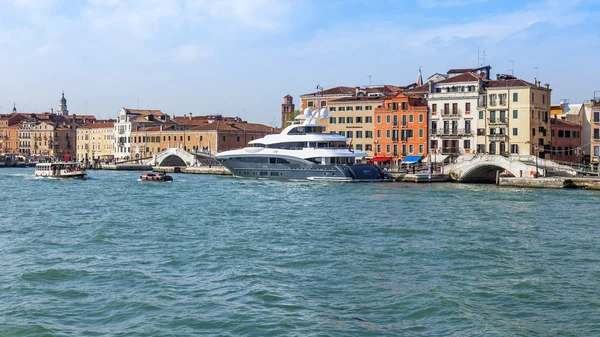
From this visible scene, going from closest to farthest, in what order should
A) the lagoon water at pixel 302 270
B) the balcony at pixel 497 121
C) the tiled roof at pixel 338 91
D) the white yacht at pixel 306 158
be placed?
1. the lagoon water at pixel 302 270
2. the white yacht at pixel 306 158
3. the balcony at pixel 497 121
4. the tiled roof at pixel 338 91

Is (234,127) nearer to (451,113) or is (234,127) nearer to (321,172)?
(451,113)

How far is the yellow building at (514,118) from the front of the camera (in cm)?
5831

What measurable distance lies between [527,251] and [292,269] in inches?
268

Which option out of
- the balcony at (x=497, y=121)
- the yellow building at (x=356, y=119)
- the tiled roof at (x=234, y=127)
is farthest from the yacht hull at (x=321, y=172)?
the tiled roof at (x=234, y=127)

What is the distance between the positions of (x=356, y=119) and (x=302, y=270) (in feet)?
167

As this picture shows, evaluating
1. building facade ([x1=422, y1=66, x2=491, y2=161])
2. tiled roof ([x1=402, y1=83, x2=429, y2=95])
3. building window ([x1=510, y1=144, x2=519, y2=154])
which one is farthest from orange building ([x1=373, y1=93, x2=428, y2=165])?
building window ([x1=510, y1=144, x2=519, y2=154])

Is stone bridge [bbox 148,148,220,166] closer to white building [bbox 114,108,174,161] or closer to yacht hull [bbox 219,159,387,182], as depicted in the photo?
white building [bbox 114,108,174,161]

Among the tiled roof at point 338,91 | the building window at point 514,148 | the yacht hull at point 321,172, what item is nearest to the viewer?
the yacht hull at point 321,172

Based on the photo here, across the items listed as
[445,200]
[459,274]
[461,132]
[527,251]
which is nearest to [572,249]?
[527,251]

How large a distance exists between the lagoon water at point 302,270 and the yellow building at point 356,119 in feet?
110

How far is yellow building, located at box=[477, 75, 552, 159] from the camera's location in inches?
2296

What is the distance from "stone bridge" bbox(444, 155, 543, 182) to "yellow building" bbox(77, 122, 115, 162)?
58.6 m

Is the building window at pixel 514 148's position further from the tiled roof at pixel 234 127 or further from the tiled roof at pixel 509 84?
the tiled roof at pixel 234 127

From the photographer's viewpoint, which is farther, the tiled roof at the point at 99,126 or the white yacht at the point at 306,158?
the tiled roof at the point at 99,126
